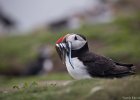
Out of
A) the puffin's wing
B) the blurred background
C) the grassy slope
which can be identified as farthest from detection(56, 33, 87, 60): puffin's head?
the grassy slope

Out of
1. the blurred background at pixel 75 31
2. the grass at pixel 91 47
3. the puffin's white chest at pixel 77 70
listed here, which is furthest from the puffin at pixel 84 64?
the blurred background at pixel 75 31

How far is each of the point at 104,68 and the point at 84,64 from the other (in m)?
0.31

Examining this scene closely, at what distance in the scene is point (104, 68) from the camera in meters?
10.1

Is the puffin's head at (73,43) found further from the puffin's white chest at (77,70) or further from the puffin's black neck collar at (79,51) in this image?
the puffin's white chest at (77,70)

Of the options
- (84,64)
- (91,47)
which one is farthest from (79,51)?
(91,47)

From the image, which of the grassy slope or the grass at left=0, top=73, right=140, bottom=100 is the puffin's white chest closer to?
the grass at left=0, top=73, right=140, bottom=100

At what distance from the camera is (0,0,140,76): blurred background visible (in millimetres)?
23859

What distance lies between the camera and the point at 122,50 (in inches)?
909

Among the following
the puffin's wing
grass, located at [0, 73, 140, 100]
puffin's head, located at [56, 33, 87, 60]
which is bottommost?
grass, located at [0, 73, 140, 100]

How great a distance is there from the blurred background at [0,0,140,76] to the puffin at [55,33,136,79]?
10882 mm

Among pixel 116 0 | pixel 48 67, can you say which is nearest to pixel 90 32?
pixel 48 67

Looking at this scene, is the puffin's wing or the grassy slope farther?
the grassy slope

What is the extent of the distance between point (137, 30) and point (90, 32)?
198cm

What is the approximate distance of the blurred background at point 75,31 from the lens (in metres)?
23.9
